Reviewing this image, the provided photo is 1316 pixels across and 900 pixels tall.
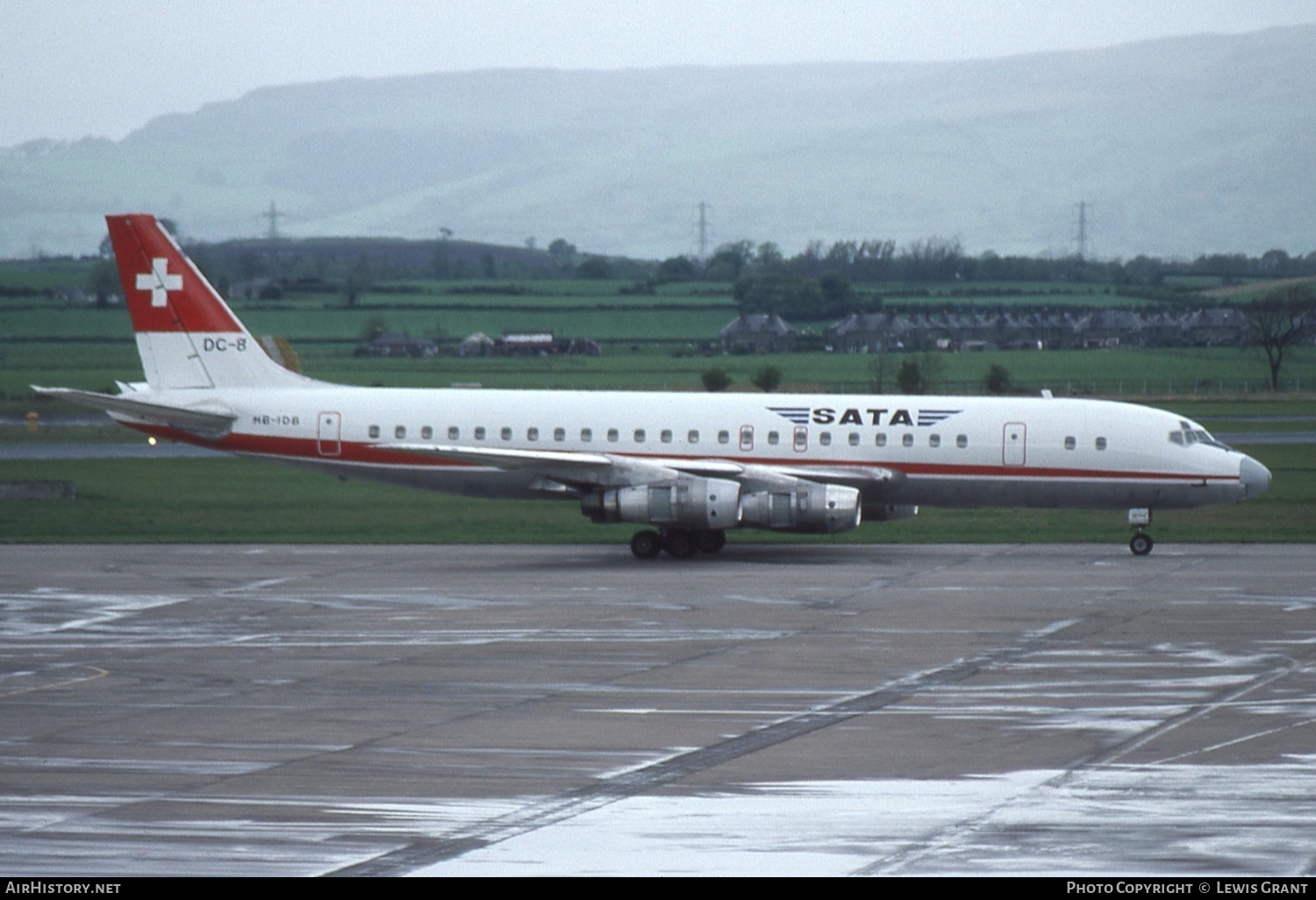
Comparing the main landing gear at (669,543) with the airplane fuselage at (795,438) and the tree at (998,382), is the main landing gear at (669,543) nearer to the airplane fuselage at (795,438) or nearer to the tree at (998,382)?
the airplane fuselage at (795,438)

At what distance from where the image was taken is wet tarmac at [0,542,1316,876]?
45.9 feet

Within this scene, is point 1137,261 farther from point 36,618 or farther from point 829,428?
point 36,618

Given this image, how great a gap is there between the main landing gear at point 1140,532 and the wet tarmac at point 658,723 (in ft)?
9.74

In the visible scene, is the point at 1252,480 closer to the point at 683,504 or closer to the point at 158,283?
the point at 683,504

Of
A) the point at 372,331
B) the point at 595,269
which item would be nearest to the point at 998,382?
the point at 372,331

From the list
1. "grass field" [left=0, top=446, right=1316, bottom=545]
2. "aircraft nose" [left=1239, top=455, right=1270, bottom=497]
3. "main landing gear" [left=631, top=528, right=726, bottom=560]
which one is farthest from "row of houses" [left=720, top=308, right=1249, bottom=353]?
"main landing gear" [left=631, top=528, right=726, bottom=560]

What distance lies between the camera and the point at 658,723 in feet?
63.7

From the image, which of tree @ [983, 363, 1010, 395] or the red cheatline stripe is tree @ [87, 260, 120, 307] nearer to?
tree @ [983, 363, 1010, 395]

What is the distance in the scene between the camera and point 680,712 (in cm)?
2006

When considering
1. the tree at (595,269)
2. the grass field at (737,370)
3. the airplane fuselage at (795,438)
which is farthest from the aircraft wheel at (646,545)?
the tree at (595,269)

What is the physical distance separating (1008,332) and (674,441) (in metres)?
108

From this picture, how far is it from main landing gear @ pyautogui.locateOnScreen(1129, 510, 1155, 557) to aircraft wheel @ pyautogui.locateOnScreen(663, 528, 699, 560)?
30.9 feet

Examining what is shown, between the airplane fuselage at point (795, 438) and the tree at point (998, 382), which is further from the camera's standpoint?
the tree at point (998, 382)

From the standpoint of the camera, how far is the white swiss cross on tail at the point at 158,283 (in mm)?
41812
